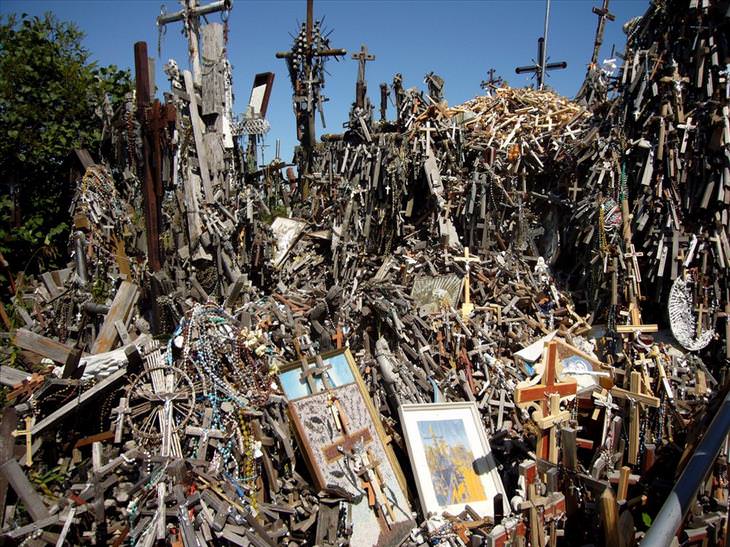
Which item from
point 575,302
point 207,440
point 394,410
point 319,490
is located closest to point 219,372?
point 207,440

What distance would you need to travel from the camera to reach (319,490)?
5570 mm

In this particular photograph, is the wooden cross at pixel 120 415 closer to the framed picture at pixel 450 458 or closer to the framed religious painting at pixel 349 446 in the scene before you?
the framed religious painting at pixel 349 446

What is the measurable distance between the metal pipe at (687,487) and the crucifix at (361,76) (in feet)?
32.5

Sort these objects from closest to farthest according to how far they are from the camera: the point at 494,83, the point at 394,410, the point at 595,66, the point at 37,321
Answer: the point at 394,410 < the point at 37,321 < the point at 595,66 < the point at 494,83

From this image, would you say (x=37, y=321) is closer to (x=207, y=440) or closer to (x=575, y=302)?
(x=207, y=440)

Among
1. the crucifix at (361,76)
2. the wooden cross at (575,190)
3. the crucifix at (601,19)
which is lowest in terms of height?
the wooden cross at (575,190)

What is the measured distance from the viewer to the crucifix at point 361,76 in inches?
427

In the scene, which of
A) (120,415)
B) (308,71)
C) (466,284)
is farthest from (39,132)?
(466,284)

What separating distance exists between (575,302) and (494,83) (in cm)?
750

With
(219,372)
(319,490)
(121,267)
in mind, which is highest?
(121,267)

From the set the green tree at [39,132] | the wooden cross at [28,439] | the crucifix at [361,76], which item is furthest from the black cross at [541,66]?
the wooden cross at [28,439]

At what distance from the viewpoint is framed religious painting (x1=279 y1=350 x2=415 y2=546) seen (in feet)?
17.8

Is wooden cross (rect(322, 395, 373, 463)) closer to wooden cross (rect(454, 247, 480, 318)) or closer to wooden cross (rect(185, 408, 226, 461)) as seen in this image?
wooden cross (rect(185, 408, 226, 461))

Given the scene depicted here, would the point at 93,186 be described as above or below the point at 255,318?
above
